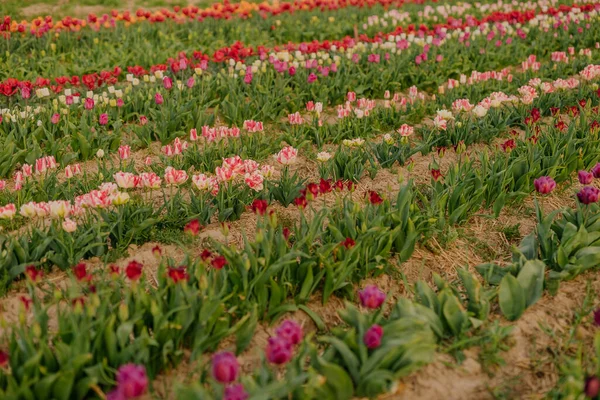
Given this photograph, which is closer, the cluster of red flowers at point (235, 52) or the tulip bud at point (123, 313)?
the tulip bud at point (123, 313)

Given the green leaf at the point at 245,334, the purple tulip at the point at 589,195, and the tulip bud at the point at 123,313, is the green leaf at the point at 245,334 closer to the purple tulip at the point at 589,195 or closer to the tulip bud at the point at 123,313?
the tulip bud at the point at 123,313

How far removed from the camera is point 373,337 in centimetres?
244

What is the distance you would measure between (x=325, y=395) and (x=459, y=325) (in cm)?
82

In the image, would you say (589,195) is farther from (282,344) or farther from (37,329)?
(37,329)

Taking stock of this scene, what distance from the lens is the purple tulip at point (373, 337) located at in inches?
96.0

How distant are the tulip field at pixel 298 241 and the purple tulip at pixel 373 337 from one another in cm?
1

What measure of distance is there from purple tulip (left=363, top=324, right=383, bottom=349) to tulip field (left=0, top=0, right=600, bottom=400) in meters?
0.01

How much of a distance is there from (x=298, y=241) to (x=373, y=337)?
3.29 ft

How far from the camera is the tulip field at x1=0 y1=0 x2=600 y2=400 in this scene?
2.55 metres

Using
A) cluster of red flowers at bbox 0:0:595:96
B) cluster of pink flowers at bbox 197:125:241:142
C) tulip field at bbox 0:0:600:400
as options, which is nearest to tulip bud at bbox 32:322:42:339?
tulip field at bbox 0:0:600:400

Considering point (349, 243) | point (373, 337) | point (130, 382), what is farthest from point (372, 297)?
point (130, 382)

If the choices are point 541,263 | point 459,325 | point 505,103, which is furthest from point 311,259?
point 505,103

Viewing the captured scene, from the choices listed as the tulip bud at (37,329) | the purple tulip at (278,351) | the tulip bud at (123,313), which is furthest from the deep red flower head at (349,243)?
the tulip bud at (37,329)

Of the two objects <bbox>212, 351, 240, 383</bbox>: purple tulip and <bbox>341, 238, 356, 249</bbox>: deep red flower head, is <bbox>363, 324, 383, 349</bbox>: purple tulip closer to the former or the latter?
<bbox>212, 351, 240, 383</bbox>: purple tulip
